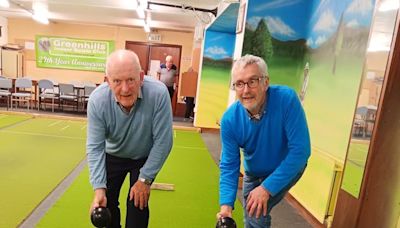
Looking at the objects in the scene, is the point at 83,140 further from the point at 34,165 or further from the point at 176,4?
the point at 176,4

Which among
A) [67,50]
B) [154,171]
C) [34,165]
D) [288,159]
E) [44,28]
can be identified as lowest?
[34,165]

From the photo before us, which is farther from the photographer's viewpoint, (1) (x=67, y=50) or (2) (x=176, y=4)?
(1) (x=67, y=50)

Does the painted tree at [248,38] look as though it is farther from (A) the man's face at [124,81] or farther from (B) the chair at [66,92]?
(B) the chair at [66,92]

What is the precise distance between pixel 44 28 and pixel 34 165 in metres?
7.17

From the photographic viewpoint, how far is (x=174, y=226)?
2467 mm

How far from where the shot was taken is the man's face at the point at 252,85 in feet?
Answer: 4.50

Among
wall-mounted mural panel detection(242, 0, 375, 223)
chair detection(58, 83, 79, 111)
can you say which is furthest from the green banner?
wall-mounted mural panel detection(242, 0, 375, 223)

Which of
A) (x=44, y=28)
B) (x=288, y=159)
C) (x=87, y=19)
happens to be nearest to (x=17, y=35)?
(x=44, y=28)

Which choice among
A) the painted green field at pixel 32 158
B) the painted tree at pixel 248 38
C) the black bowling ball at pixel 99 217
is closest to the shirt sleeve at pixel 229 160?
the black bowling ball at pixel 99 217

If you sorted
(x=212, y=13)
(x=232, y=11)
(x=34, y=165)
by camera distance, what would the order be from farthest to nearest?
(x=212, y=13), (x=232, y=11), (x=34, y=165)

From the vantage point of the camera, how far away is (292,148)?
1465 millimetres

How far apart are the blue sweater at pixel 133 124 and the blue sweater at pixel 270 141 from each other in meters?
0.37

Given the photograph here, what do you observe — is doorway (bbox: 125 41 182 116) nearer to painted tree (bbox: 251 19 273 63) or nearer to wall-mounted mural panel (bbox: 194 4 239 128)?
wall-mounted mural panel (bbox: 194 4 239 128)

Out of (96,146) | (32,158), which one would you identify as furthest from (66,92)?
(96,146)
